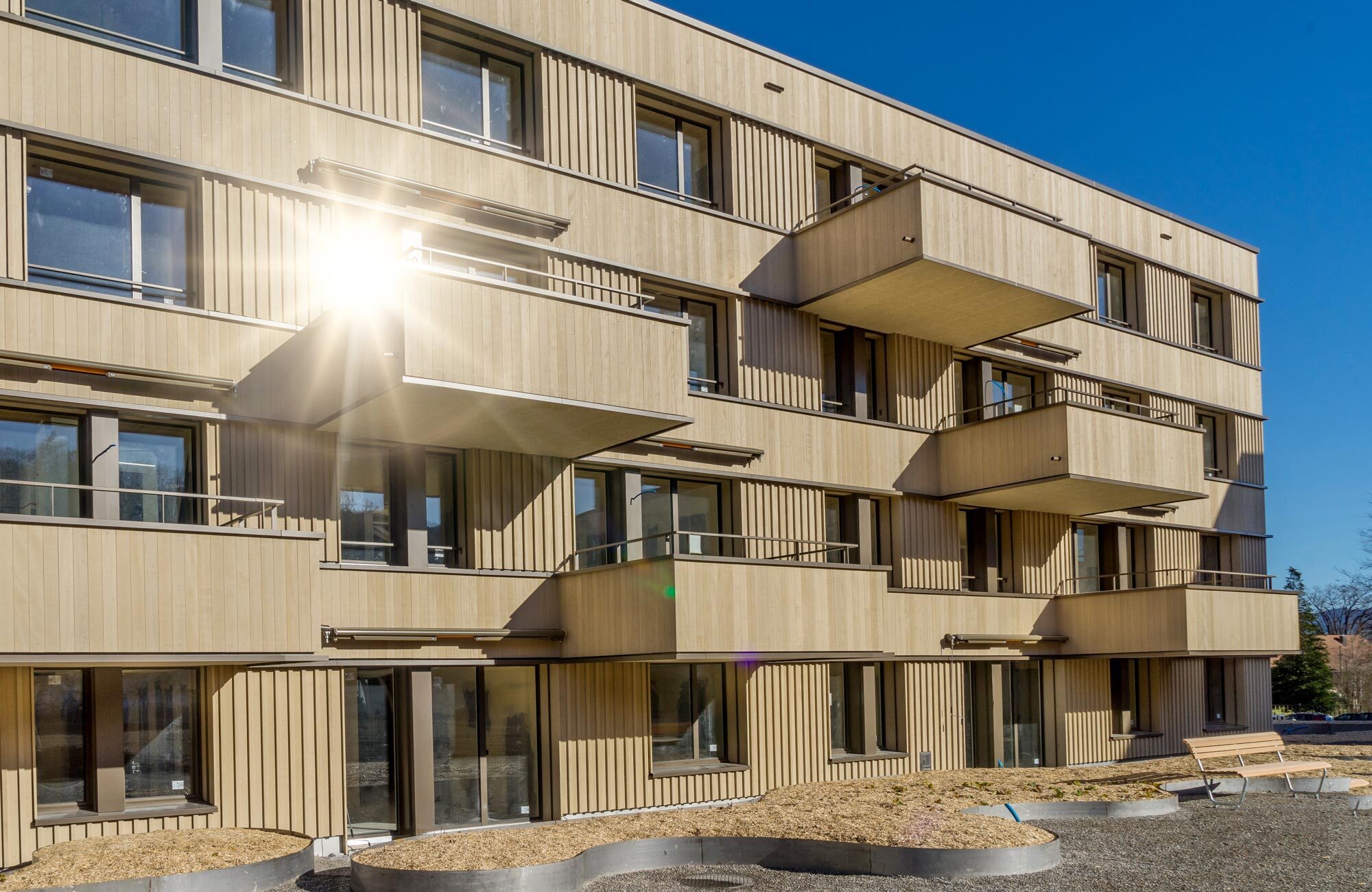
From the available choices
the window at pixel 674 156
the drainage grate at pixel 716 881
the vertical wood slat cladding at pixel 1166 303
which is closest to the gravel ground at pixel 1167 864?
the drainage grate at pixel 716 881

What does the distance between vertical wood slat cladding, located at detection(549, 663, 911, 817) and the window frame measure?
6769 mm

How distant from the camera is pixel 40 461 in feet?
44.3

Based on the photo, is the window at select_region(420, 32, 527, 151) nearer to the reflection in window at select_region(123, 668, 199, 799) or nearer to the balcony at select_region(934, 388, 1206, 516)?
the reflection in window at select_region(123, 668, 199, 799)

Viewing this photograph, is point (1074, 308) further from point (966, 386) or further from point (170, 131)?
point (170, 131)

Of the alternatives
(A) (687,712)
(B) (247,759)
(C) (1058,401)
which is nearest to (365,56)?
(B) (247,759)

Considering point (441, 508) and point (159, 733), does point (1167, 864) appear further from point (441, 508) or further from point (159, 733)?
point (159, 733)

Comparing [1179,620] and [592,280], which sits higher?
[592,280]

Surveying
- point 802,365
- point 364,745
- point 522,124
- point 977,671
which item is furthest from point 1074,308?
point 364,745

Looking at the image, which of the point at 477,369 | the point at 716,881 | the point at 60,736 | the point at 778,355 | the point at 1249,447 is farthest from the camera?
the point at 1249,447

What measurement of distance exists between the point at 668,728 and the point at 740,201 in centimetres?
812

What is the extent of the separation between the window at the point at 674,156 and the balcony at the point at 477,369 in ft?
13.1

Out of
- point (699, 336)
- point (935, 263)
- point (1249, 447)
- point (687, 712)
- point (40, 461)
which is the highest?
point (935, 263)

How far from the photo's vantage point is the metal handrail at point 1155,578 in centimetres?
2442

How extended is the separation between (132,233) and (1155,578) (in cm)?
2052
